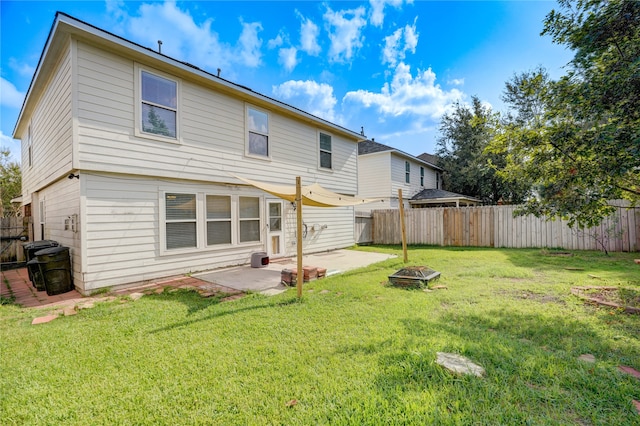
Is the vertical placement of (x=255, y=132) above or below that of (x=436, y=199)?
above

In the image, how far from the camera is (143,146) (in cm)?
578

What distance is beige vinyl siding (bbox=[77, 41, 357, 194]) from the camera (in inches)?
203

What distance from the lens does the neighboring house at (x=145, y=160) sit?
514cm

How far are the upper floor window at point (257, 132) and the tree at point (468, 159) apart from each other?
48.8 ft

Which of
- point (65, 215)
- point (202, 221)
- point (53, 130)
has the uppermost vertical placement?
point (53, 130)

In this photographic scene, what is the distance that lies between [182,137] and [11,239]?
277 inches

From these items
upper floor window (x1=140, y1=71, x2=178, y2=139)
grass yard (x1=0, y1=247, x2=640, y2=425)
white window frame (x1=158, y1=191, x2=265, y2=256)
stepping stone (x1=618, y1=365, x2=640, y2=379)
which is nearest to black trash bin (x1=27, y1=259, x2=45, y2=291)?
grass yard (x1=0, y1=247, x2=640, y2=425)

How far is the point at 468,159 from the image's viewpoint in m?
18.7

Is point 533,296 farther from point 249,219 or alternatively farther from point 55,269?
point 55,269

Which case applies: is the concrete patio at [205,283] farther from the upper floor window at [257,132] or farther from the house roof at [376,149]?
the house roof at [376,149]

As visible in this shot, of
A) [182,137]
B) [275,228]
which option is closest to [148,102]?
[182,137]

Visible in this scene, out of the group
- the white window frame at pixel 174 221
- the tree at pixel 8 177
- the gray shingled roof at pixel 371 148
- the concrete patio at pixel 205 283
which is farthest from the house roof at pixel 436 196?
the tree at pixel 8 177

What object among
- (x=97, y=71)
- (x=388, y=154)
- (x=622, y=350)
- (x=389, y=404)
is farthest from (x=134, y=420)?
(x=388, y=154)

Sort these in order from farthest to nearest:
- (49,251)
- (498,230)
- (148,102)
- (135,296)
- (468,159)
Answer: (468,159) < (498,230) < (148,102) < (49,251) < (135,296)
